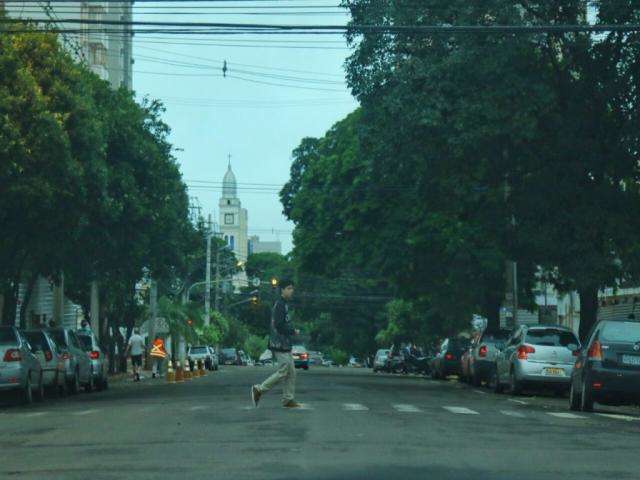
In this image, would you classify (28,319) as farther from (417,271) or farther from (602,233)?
(602,233)

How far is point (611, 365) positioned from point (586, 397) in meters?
0.73

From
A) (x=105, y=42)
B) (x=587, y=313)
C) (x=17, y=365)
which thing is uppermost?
(x=105, y=42)

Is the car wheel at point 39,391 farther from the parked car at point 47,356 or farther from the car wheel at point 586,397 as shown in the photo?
the car wheel at point 586,397

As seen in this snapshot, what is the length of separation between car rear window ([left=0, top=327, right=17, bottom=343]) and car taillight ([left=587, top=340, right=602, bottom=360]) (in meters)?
11.3

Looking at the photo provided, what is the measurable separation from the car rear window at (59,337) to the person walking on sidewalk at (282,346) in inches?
593

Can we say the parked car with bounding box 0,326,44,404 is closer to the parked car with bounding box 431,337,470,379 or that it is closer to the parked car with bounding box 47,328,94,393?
the parked car with bounding box 47,328,94,393

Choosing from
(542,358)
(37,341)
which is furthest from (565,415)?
(37,341)

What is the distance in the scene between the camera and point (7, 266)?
120 ft

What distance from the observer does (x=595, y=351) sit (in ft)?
79.9

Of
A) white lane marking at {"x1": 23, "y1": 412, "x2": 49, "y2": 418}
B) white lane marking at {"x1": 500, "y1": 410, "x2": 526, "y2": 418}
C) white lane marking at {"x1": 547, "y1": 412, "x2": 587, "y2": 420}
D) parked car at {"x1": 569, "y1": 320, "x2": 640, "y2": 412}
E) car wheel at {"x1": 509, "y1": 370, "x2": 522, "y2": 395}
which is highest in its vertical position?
parked car at {"x1": 569, "y1": 320, "x2": 640, "y2": 412}

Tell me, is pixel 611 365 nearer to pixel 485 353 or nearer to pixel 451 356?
pixel 485 353

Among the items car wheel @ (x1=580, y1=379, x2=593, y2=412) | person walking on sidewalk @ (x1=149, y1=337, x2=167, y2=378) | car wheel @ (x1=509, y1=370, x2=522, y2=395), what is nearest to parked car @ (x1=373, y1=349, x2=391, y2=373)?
person walking on sidewalk @ (x1=149, y1=337, x2=167, y2=378)

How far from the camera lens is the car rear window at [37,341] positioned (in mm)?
33594

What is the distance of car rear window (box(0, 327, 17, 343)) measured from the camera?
29250 millimetres
